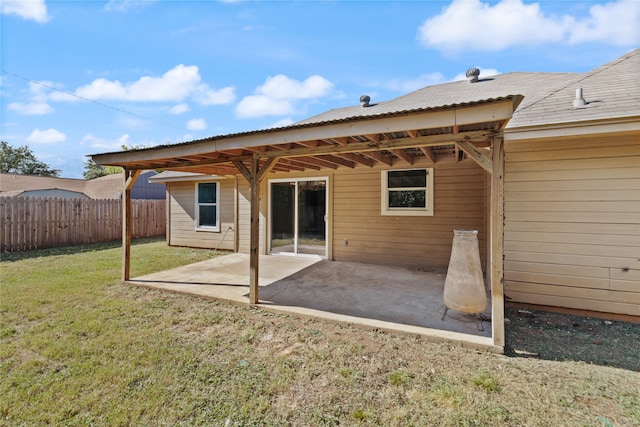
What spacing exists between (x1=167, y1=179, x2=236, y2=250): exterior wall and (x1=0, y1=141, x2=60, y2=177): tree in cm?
3723

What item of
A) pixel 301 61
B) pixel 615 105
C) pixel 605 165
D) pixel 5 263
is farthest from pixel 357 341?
pixel 301 61

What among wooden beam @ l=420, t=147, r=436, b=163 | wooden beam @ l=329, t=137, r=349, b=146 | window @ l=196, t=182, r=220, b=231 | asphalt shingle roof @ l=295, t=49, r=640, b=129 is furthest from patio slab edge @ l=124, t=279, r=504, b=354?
window @ l=196, t=182, r=220, b=231

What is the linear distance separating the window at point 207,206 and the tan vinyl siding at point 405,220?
394 centimetres

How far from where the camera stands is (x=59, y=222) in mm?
8680

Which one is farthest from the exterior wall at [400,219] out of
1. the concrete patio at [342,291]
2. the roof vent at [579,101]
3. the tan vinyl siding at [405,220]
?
the roof vent at [579,101]

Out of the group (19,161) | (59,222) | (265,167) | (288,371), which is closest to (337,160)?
(265,167)

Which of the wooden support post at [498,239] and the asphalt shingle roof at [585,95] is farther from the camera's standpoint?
the asphalt shingle roof at [585,95]

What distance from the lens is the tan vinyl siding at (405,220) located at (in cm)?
553

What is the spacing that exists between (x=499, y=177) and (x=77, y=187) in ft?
89.9

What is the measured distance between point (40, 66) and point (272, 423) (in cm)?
1432

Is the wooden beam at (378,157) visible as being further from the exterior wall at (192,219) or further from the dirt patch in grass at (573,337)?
the exterior wall at (192,219)

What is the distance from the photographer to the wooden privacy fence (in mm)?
7672

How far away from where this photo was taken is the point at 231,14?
21.9 ft

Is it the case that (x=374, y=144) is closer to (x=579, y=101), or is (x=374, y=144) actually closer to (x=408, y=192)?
(x=579, y=101)
